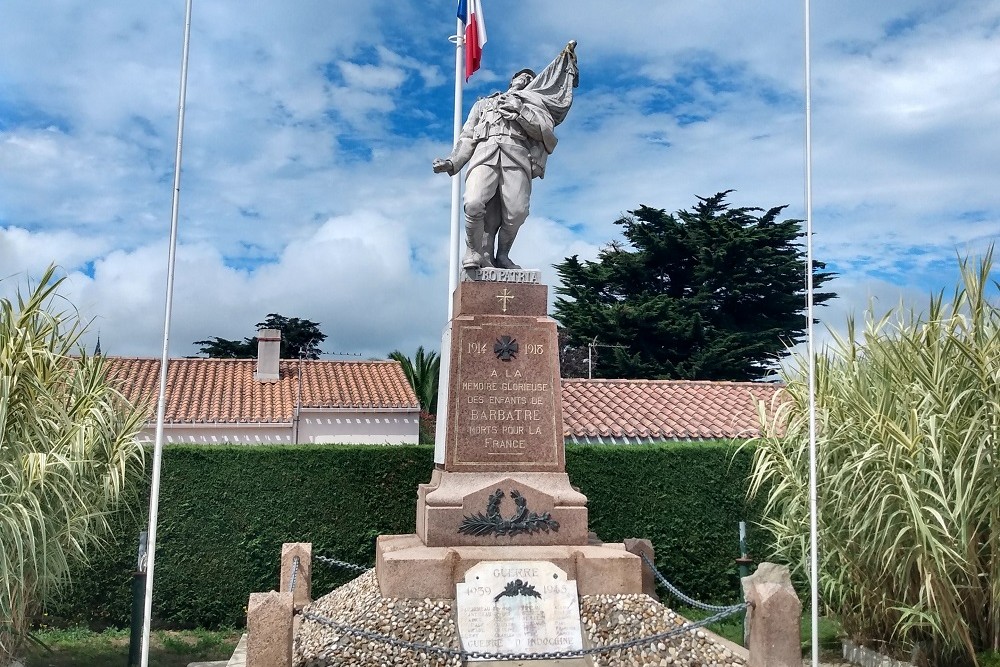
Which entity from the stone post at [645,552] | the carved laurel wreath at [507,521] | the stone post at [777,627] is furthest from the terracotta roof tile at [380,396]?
the stone post at [777,627]

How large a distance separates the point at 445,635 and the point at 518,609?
22.6 inches

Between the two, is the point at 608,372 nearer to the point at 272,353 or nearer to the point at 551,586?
the point at 272,353

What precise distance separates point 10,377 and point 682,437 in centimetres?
1009

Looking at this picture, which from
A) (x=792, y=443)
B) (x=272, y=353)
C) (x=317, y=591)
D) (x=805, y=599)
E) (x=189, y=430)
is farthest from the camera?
(x=272, y=353)

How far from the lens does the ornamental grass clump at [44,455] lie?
20.2 feet

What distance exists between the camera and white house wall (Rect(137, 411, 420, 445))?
15312mm

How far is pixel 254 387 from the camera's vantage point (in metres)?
17.3

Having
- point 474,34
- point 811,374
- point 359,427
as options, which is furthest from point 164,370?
point 359,427

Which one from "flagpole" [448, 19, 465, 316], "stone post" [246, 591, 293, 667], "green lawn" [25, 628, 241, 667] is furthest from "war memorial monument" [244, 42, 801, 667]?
"flagpole" [448, 19, 465, 316]

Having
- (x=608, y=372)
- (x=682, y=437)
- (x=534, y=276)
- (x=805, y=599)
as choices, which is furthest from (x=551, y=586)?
(x=608, y=372)

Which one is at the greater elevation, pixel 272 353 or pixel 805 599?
pixel 272 353

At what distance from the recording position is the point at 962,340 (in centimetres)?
665

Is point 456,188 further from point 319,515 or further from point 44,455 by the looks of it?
point 44,455

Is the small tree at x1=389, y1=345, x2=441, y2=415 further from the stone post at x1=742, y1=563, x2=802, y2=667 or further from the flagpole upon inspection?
the stone post at x1=742, y1=563, x2=802, y2=667
